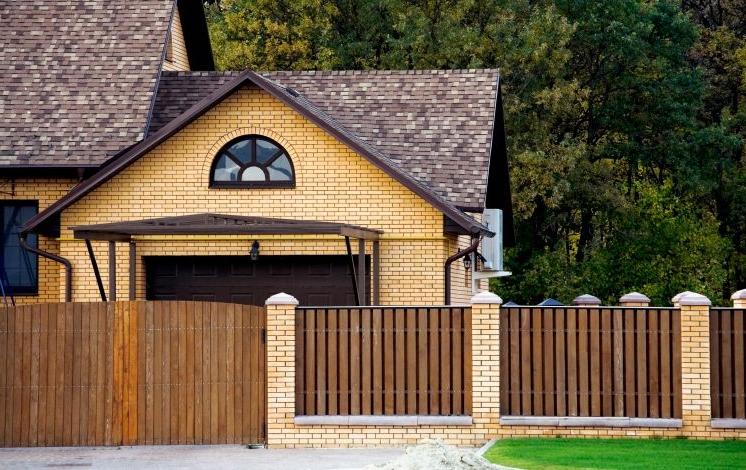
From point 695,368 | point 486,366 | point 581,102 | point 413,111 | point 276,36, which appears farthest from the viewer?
point 581,102

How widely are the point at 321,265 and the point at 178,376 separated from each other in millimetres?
6642

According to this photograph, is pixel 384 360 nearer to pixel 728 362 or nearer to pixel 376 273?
pixel 728 362

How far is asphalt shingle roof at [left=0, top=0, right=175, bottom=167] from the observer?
27.4 meters

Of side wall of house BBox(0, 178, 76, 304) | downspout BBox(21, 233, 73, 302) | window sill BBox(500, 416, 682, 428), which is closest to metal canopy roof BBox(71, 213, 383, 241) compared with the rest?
downspout BBox(21, 233, 73, 302)

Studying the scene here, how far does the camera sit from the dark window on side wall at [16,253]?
27.9 meters

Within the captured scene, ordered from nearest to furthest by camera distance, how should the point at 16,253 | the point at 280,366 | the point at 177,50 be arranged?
the point at 280,366 → the point at 16,253 → the point at 177,50

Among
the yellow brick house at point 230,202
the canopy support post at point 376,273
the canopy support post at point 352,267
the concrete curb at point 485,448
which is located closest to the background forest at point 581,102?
the yellow brick house at point 230,202

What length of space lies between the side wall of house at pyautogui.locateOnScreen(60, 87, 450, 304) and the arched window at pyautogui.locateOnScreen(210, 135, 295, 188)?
146 millimetres

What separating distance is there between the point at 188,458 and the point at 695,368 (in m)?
6.31

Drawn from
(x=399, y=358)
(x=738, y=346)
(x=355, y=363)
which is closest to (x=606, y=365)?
(x=738, y=346)

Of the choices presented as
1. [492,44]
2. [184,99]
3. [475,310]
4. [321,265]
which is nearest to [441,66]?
[492,44]

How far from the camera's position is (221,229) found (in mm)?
24109

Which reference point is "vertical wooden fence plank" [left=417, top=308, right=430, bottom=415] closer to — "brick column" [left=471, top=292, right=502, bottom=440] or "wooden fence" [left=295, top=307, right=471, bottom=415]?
"wooden fence" [left=295, top=307, right=471, bottom=415]

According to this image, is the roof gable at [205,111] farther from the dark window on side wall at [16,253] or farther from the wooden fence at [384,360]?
the wooden fence at [384,360]
